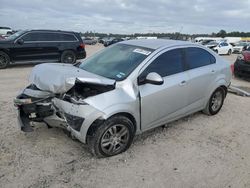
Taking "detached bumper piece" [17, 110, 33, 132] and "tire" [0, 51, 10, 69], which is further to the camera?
"tire" [0, 51, 10, 69]

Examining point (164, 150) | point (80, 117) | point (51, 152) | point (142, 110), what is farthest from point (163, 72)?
point (51, 152)

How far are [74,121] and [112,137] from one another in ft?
2.06

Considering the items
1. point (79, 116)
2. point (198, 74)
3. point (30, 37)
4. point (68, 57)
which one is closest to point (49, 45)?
point (30, 37)

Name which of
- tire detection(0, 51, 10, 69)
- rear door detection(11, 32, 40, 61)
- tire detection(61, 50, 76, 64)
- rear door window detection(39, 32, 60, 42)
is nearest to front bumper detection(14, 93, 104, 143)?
tire detection(0, 51, 10, 69)

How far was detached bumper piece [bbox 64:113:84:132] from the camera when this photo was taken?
3592 mm

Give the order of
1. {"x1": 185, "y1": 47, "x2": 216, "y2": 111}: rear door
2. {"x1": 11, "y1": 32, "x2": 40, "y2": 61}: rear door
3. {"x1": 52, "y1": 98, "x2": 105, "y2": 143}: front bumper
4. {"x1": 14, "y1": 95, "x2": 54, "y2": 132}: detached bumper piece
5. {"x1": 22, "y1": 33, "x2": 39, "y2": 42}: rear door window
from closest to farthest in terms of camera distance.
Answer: {"x1": 52, "y1": 98, "x2": 105, "y2": 143}: front bumper, {"x1": 14, "y1": 95, "x2": 54, "y2": 132}: detached bumper piece, {"x1": 185, "y1": 47, "x2": 216, "y2": 111}: rear door, {"x1": 11, "y1": 32, "x2": 40, "y2": 61}: rear door, {"x1": 22, "y1": 33, "x2": 39, "y2": 42}: rear door window

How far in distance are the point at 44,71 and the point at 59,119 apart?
82 centimetres

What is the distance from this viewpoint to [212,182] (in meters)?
3.47

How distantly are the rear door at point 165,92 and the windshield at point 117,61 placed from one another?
24 centimetres

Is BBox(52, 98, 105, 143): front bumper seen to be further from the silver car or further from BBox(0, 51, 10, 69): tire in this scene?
BBox(0, 51, 10, 69): tire

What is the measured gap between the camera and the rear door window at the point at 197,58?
5.04 m

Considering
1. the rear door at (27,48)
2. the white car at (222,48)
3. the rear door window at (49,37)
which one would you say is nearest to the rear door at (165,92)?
the rear door at (27,48)

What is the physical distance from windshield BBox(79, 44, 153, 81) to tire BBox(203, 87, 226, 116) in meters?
2.05

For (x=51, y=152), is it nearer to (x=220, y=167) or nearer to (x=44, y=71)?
(x=44, y=71)
